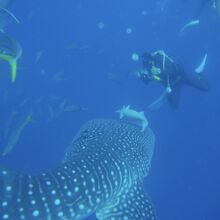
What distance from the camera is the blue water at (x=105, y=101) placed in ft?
41.0

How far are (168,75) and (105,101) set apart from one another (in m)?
5.17

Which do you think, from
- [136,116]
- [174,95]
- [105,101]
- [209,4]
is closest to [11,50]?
[136,116]

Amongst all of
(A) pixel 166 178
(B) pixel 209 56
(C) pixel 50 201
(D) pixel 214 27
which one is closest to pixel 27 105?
(A) pixel 166 178

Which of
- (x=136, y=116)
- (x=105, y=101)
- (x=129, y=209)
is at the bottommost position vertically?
(x=129, y=209)

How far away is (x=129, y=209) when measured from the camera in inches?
226

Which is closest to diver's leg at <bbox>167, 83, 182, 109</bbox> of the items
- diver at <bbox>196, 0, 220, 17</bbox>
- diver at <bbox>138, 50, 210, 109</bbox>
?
diver at <bbox>138, 50, 210, 109</bbox>

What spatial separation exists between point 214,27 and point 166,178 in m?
11.5

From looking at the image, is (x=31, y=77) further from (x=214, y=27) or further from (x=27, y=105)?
(x=214, y=27)

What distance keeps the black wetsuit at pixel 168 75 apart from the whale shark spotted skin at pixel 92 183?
72.4 inches

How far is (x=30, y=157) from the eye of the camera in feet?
39.9

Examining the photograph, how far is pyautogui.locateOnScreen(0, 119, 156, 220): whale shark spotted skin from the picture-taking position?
4.56 meters

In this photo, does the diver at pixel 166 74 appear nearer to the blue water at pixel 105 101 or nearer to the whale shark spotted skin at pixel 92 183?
the blue water at pixel 105 101

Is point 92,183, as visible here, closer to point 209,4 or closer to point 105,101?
point 105,101

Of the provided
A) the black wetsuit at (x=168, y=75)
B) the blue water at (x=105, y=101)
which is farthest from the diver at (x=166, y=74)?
the blue water at (x=105, y=101)
